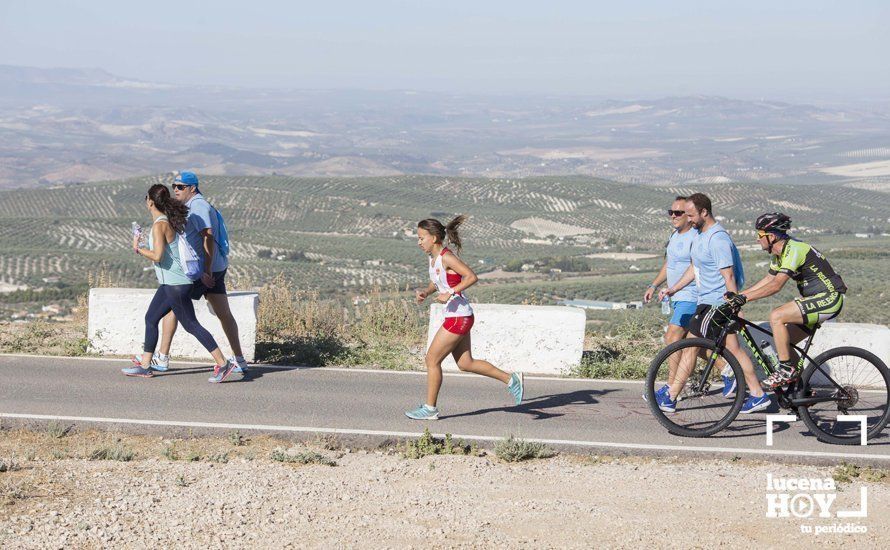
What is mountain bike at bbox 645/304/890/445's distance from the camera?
302 inches

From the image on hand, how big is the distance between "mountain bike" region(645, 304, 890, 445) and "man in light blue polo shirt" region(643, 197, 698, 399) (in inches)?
19.5

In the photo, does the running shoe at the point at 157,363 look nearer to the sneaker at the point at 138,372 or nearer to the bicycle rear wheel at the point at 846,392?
the sneaker at the point at 138,372

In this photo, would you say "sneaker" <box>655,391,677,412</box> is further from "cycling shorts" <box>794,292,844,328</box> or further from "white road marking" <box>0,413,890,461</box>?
"cycling shorts" <box>794,292,844,328</box>

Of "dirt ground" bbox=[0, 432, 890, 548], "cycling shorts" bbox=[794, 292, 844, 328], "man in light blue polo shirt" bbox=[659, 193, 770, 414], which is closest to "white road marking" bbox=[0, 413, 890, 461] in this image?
"dirt ground" bbox=[0, 432, 890, 548]

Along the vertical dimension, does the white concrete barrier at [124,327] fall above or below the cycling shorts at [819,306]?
below

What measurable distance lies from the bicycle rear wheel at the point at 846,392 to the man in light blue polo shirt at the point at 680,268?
1246mm

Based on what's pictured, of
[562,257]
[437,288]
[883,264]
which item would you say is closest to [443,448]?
[437,288]

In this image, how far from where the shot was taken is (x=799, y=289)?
7672 mm

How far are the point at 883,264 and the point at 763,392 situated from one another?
50.7m

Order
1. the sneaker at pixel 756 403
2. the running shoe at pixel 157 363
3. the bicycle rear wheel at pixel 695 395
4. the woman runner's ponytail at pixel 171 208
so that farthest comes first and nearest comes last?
the running shoe at pixel 157 363
the woman runner's ponytail at pixel 171 208
the sneaker at pixel 756 403
the bicycle rear wheel at pixel 695 395

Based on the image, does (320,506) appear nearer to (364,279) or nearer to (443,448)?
(443,448)

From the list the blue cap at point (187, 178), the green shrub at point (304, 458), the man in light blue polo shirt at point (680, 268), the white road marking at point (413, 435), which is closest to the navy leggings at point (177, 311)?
the blue cap at point (187, 178)

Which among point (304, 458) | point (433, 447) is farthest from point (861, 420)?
point (304, 458)

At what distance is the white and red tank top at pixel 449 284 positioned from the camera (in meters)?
7.87
